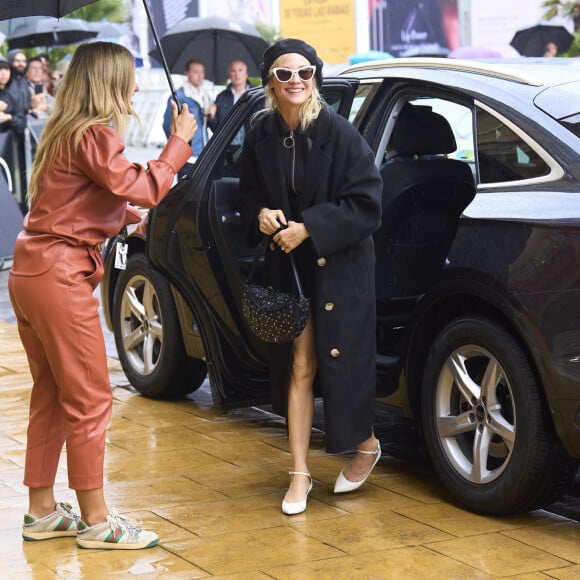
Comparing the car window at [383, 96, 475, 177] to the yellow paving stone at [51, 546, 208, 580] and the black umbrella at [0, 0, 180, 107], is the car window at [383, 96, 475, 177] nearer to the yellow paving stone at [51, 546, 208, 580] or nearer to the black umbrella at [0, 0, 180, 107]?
the black umbrella at [0, 0, 180, 107]

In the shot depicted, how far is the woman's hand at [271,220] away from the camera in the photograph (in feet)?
16.7

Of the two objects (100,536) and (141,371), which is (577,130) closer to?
A: (100,536)

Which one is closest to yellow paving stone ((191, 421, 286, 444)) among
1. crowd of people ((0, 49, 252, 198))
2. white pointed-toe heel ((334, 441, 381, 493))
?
white pointed-toe heel ((334, 441, 381, 493))

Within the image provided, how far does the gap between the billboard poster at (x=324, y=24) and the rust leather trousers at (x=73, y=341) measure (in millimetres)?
51411

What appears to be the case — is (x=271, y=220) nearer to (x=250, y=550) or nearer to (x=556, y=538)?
(x=250, y=550)

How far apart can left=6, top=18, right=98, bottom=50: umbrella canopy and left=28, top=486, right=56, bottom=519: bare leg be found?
16464 millimetres

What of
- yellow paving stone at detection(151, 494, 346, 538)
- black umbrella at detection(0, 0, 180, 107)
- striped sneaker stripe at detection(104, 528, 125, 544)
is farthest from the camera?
black umbrella at detection(0, 0, 180, 107)

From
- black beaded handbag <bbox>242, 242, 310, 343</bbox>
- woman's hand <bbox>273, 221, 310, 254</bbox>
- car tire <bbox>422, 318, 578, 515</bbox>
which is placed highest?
woman's hand <bbox>273, 221, 310, 254</bbox>

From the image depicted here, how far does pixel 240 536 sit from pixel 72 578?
705mm

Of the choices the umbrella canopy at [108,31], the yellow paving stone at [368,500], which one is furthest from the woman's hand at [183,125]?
the umbrella canopy at [108,31]

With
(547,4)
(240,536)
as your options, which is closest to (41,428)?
(240,536)

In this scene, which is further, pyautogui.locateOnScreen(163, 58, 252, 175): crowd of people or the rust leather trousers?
pyautogui.locateOnScreen(163, 58, 252, 175): crowd of people

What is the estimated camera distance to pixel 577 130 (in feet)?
16.0

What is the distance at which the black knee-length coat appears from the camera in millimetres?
5039
